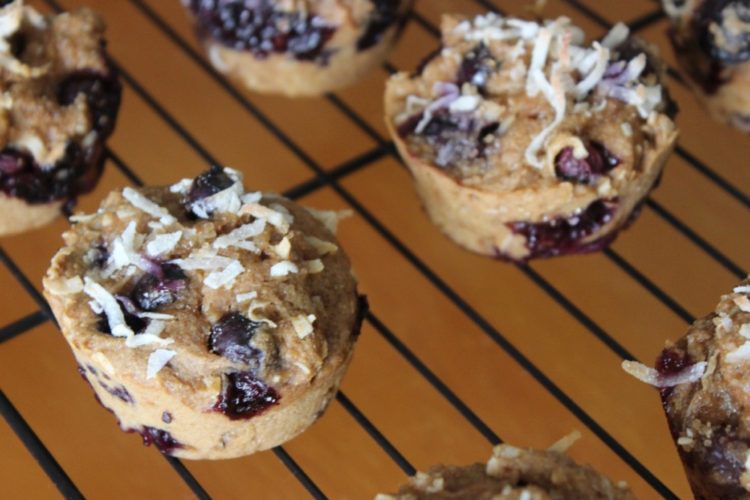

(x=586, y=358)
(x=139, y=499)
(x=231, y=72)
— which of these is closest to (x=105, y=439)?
(x=139, y=499)

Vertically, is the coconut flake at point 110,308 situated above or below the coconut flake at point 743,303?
below

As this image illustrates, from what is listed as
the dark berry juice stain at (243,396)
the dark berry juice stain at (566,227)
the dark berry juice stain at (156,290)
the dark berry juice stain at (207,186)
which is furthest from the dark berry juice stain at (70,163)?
the dark berry juice stain at (566,227)

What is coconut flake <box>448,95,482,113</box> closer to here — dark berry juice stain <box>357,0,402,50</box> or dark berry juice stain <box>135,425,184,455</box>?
dark berry juice stain <box>357,0,402,50</box>

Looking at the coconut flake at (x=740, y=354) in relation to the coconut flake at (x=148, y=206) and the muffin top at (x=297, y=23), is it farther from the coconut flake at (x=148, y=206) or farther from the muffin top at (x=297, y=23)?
the muffin top at (x=297, y=23)

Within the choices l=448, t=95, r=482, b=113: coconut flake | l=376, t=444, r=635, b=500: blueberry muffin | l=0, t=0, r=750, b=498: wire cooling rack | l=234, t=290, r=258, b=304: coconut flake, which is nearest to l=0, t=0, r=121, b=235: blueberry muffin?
l=0, t=0, r=750, b=498: wire cooling rack

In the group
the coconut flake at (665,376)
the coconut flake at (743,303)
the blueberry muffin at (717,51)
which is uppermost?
the blueberry muffin at (717,51)

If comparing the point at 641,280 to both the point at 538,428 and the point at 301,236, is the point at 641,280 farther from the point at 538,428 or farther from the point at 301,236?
the point at 301,236
